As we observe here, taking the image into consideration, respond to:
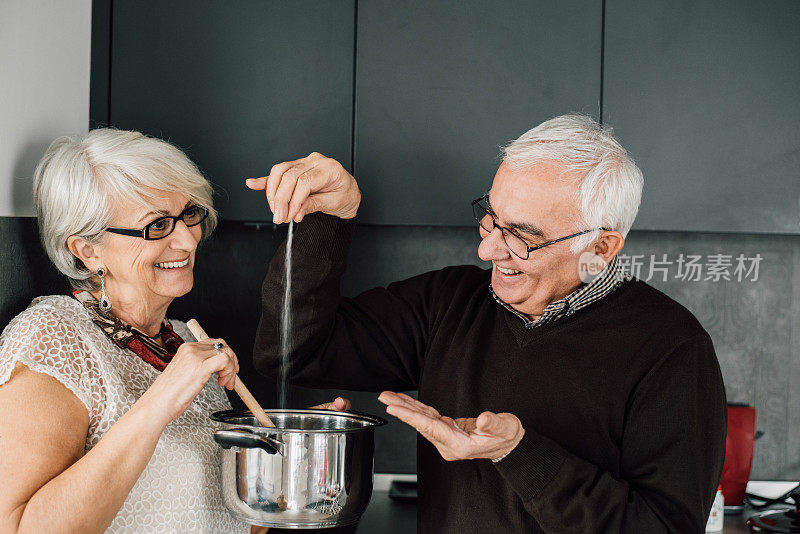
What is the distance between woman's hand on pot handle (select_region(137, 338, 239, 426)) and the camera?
1205 millimetres

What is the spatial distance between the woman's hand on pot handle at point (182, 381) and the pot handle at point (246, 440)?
81 millimetres

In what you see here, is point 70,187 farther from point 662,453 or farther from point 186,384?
point 662,453

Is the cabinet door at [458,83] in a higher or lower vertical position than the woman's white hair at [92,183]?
higher

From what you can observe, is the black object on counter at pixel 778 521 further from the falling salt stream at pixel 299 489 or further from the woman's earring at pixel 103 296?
the woman's earring at pixel 103 296

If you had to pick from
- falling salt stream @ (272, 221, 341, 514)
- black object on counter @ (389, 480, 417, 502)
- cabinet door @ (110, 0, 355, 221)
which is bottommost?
black object on counter @ (389, 480, 417, 502)

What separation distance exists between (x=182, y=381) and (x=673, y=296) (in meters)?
1.49

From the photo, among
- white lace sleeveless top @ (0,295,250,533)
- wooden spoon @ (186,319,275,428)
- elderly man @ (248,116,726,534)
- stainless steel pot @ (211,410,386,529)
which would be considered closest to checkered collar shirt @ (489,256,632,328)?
elderly man @ (248,116,726,534)

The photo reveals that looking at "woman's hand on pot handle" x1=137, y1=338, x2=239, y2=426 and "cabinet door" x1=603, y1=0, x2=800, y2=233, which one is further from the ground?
"cabinet door" x1=603, y1=0, x2=800, y2=233

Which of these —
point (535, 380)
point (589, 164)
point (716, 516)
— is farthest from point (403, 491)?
point (589, 164)

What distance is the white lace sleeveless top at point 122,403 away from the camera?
1250 mm

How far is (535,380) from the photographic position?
1339 mm

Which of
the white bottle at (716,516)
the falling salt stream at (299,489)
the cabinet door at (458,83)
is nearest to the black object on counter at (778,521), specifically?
the white bottle at (716,516)

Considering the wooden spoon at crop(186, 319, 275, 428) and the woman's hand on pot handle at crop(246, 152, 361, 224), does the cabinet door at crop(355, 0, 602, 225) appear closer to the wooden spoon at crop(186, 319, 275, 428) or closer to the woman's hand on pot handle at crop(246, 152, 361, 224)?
the woman's hand on pot handle at crop(246, 152, 361, 224)

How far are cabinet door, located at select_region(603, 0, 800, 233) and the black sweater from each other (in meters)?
0.52
